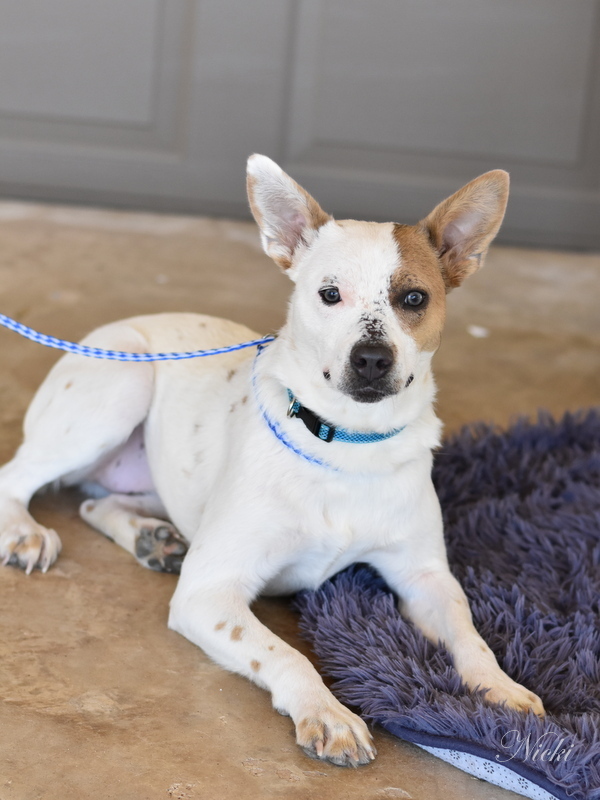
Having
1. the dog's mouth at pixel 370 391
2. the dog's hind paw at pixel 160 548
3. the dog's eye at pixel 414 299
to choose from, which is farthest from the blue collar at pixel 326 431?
the dog's hind paw at pixel 160 548

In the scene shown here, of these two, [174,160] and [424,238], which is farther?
[174,160]

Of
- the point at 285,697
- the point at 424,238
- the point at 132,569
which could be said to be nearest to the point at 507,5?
the point at 424,238

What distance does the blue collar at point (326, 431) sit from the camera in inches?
79.5

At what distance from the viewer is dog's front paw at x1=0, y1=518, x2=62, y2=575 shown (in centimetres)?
221

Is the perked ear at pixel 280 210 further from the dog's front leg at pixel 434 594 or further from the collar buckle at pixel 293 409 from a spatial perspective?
the dog's front leg at pixel 434 594

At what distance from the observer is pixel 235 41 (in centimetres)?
541

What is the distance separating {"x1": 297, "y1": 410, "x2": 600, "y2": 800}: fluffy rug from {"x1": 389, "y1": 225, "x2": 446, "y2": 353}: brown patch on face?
2.06 feet

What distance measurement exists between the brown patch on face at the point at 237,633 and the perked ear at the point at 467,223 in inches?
35.1

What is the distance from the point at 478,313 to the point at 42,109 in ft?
9.27

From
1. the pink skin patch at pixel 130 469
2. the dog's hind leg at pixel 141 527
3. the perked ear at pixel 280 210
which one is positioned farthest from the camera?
the pink skin patch at pixel 130 469

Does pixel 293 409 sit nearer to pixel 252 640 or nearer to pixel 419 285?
pixel 419 285

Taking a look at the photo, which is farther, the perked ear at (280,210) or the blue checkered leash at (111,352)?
the blue checkered leash at (111,352)

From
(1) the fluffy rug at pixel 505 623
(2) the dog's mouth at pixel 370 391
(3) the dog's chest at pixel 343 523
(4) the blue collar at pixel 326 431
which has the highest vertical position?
(2) the dog's mouth at pixel 370 391

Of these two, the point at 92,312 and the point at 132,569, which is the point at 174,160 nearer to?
the point at 92,312
